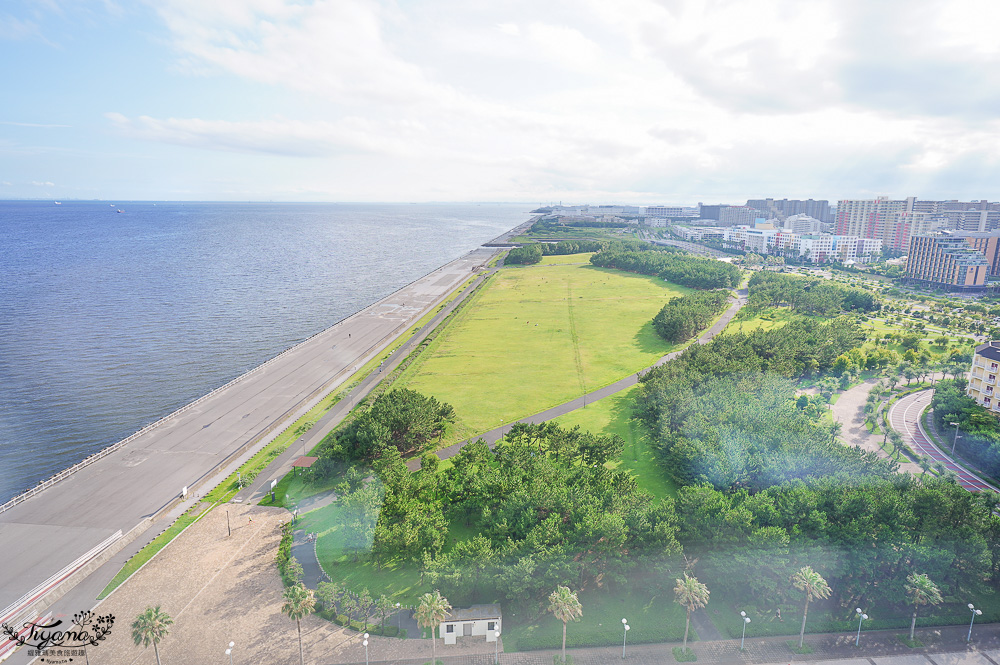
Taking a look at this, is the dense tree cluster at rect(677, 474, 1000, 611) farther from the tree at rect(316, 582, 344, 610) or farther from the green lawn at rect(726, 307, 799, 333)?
the green lawn at rect(726, 307, 799, 333)

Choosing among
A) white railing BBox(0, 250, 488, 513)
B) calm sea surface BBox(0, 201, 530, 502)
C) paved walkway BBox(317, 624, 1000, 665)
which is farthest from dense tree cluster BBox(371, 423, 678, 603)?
calm sea surface BBox(0, 201, 530, 502)

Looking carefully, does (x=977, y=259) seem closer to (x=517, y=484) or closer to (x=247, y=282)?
Result: (x=517, y=484)

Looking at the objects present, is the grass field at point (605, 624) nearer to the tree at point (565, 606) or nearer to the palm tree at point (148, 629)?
the tree at point (565, 606)

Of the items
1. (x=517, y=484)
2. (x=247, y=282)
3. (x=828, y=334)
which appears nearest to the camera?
(x=517, y=484)

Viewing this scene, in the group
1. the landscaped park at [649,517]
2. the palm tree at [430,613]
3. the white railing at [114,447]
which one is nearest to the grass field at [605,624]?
the landscaped park at [649,517]

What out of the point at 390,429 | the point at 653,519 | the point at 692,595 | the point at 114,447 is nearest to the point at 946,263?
the point at 653,519

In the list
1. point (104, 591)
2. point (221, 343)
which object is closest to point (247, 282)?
point (221, 343)
